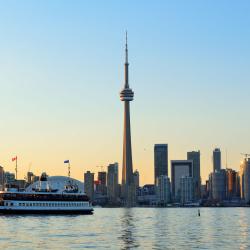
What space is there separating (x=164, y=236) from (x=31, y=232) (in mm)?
24522

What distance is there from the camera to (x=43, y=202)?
612 ft

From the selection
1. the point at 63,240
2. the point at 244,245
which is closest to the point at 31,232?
the point at 63,240

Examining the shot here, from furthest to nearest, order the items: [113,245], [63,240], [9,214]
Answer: [9,214] → [63,240] → [113,245]

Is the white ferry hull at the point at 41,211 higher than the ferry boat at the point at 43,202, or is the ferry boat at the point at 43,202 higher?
the ferry boat at the point at 43,202

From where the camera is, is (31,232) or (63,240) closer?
(63,240)

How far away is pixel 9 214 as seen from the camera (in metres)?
181

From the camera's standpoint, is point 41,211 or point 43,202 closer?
point 41,211

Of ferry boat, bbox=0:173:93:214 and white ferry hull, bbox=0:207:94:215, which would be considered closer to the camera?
white ferry hull, bbox=0:207:94:215

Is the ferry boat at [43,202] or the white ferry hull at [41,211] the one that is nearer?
the white ferry hull at [41,211]

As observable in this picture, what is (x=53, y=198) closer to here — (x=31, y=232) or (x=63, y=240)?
(x=31, y=232)

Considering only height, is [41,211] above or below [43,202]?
below

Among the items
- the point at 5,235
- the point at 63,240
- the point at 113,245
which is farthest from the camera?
the point at 5,235

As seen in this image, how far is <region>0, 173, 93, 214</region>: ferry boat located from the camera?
182 meters

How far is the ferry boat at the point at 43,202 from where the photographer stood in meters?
182
